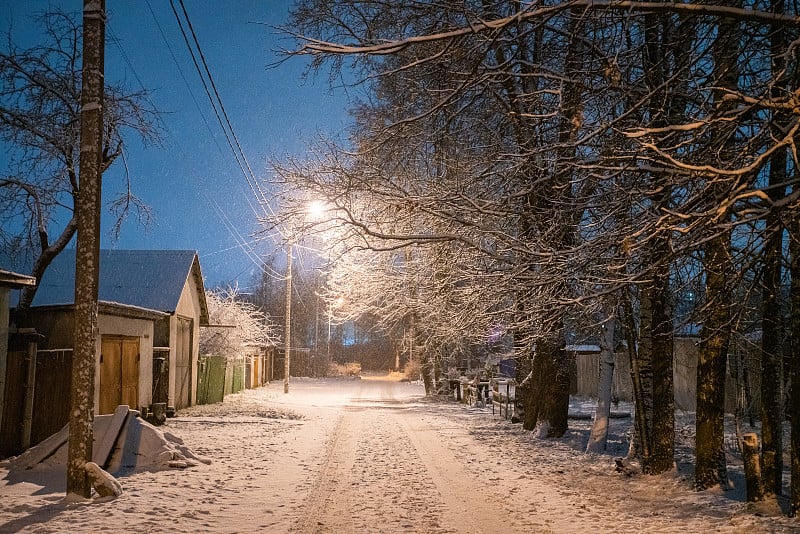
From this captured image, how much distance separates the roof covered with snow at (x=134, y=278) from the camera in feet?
79.7

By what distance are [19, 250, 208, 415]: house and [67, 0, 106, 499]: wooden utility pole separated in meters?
6.79

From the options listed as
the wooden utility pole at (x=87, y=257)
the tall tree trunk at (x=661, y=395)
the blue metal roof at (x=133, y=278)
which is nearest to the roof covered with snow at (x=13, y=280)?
the wooden utility pole at (x=87, y=257)

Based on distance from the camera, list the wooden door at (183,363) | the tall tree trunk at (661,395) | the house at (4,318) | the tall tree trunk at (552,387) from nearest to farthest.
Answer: the tall tree trunk at (661,395) → the house at (4,318) → the tall tree trunk at (552,387) → the wooden door at (183,363)

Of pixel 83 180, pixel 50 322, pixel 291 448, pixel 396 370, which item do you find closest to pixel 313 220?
pixel 83 180

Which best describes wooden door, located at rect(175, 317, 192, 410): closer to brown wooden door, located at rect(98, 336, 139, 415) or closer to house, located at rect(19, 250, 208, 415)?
house, located at rect(19, 250, 208, 415)

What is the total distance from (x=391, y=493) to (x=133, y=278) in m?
19.2

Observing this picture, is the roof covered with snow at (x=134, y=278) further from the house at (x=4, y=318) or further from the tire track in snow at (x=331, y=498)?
the tire track in snow at (x=331, y=498)

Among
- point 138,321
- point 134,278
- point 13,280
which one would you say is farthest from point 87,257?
point 134,278

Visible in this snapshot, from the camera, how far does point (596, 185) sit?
8.66m

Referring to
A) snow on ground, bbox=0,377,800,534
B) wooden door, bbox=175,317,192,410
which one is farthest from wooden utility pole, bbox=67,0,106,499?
wooden door, bbox=175,317,192,410

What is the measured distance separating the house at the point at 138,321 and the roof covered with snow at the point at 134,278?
Answer: 0.11 ft

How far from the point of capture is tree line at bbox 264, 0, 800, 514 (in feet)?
20.5

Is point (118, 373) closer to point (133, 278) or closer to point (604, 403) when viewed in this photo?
point (133, 278)

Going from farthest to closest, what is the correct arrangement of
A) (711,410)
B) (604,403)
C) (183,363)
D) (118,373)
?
(183,363), (118,373), (604,403), (711,410)
